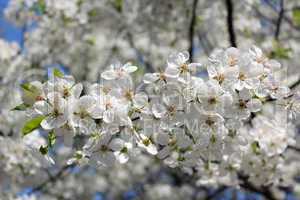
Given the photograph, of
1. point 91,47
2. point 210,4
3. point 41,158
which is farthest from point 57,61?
point 41,158

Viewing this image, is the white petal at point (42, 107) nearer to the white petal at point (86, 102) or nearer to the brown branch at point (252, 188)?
the white petal at point (86, 102)

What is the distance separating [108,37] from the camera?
7277 millimetres

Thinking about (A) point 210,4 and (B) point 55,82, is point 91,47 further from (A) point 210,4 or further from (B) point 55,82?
(B) point 55,82

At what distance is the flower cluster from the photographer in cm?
232

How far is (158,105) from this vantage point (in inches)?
96.0

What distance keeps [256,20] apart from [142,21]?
1491mm

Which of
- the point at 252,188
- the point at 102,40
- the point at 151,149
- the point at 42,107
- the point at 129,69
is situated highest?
the point at 129,69

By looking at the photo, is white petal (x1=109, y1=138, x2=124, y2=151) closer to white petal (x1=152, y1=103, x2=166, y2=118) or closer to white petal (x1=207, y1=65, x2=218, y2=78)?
white petal (x1=152, y1=103, x2=166, y2=118)

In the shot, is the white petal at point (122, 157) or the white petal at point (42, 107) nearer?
the white petal at point (42, 107)

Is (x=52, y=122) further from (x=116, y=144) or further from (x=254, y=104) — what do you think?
(x=254, y=104)

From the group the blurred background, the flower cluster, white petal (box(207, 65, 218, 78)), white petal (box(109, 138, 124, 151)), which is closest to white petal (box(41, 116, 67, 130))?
the flower cluster

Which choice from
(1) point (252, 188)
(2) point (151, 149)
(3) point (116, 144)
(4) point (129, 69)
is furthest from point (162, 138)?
(1) point (252, 188)

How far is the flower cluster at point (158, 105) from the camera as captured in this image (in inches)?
91.2

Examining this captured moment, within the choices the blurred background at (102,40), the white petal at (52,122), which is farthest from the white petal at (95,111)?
the blurred background at (102,40)
